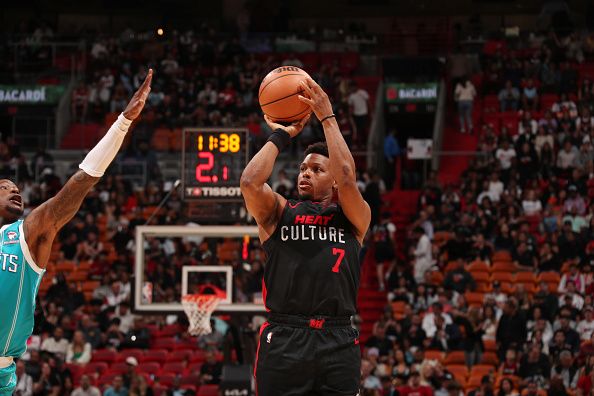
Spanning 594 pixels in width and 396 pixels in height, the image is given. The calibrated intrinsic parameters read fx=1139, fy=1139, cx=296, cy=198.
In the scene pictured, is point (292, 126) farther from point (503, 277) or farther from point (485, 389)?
point (503, 277)

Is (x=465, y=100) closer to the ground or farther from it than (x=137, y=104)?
farther from it

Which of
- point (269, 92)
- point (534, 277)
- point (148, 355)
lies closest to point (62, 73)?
point (148, 355)

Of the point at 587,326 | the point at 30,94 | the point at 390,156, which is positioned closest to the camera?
the point at 587,326

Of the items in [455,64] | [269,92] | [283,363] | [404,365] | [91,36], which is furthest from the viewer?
[91,36]

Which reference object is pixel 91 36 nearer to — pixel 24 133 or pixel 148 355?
pixel 24 133

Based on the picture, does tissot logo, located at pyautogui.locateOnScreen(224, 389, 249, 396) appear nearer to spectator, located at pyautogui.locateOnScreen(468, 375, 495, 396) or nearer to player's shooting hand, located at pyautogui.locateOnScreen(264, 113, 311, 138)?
spectator, located at pyautogui.locateOnScreen(468, 375, 495, 396)

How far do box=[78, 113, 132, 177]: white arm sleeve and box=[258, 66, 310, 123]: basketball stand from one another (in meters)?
0.88

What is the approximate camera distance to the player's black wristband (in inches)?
253

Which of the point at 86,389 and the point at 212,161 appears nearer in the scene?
the point at 212,161

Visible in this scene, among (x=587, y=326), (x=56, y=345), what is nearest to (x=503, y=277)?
(x=587, y=326)

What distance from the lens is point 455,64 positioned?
27.3 meters

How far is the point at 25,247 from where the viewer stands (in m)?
6.79

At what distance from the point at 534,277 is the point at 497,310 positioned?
1.57m

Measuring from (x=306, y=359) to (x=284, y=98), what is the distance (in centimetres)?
155
